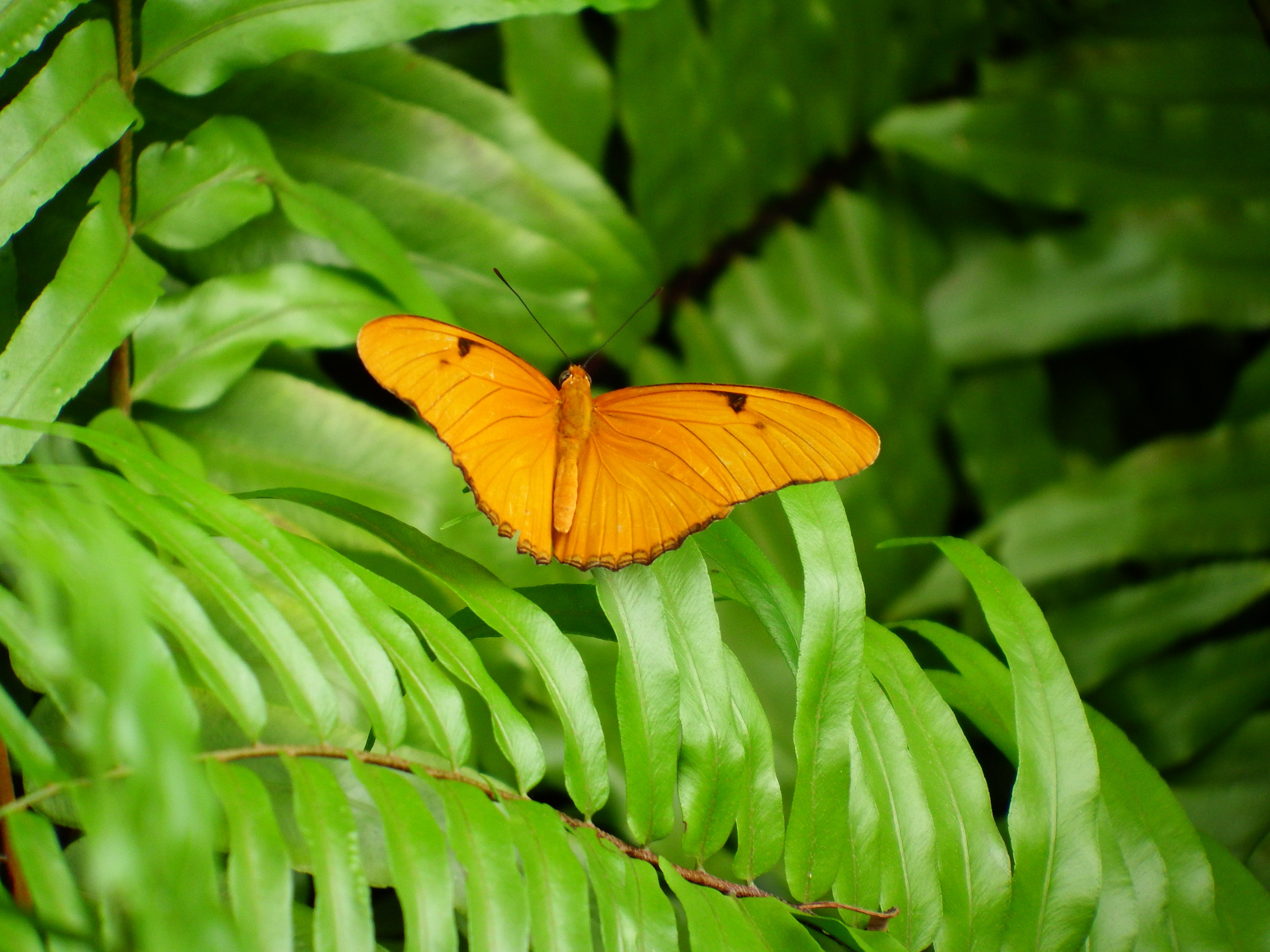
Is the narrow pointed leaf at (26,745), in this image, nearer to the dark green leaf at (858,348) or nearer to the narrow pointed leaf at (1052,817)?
the narrow pointed leaf at (1052,817)

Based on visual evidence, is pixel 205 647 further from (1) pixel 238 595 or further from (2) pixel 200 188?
(2) pixel 200 188

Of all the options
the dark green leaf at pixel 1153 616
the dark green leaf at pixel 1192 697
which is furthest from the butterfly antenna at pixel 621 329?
the dark green leaf at pixel 1192 697

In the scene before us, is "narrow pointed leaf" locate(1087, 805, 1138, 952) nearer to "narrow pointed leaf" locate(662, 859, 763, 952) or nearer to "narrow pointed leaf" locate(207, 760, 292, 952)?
"narrow pointed leaf" locate(662, 859, 763, 952)

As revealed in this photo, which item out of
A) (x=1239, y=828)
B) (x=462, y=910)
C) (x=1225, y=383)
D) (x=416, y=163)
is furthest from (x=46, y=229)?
(x=1225, y=383)

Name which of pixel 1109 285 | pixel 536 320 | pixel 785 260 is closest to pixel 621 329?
pixel 536 320

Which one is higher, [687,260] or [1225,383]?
[687,260]

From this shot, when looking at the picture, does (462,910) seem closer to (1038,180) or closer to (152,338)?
(152,338)
